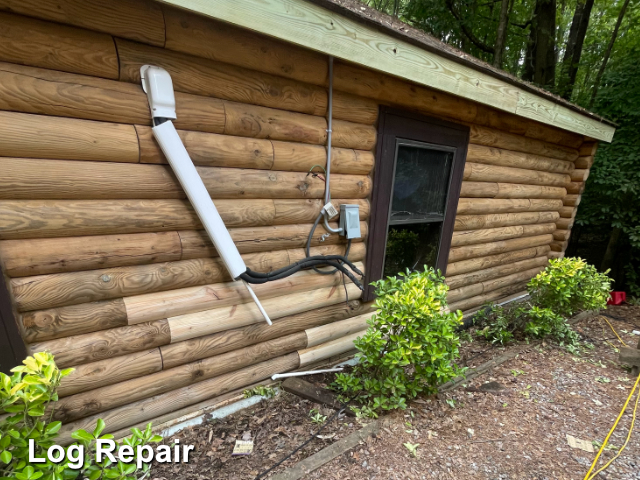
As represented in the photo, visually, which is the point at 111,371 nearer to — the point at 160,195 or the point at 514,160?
the point at 160,195

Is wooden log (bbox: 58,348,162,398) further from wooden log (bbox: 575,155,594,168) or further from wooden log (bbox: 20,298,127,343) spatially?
wooden log (bbox: 575,155,594,168)

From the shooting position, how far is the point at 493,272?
4609 millimetres


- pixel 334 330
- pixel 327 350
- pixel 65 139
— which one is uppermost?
pixel 65 139

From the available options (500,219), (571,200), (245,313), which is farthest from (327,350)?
(571,200)

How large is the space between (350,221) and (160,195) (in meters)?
1.42

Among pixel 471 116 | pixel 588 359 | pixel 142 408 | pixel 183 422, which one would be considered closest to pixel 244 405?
pixel 183 422

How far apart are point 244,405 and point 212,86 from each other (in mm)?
2201

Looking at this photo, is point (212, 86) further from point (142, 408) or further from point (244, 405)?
point (244, 405)

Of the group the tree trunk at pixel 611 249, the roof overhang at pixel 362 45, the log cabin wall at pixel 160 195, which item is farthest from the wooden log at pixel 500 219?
the tree trunk at pixel 611 249

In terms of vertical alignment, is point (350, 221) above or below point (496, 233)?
above

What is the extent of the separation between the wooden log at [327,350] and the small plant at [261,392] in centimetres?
33

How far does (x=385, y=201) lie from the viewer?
298 cm

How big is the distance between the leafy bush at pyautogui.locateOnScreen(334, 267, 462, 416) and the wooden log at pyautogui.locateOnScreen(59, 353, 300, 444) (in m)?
0.53

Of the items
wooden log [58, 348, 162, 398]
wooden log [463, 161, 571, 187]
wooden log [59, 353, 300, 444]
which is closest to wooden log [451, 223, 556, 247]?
wooden log [463, 161, 571, 187]
